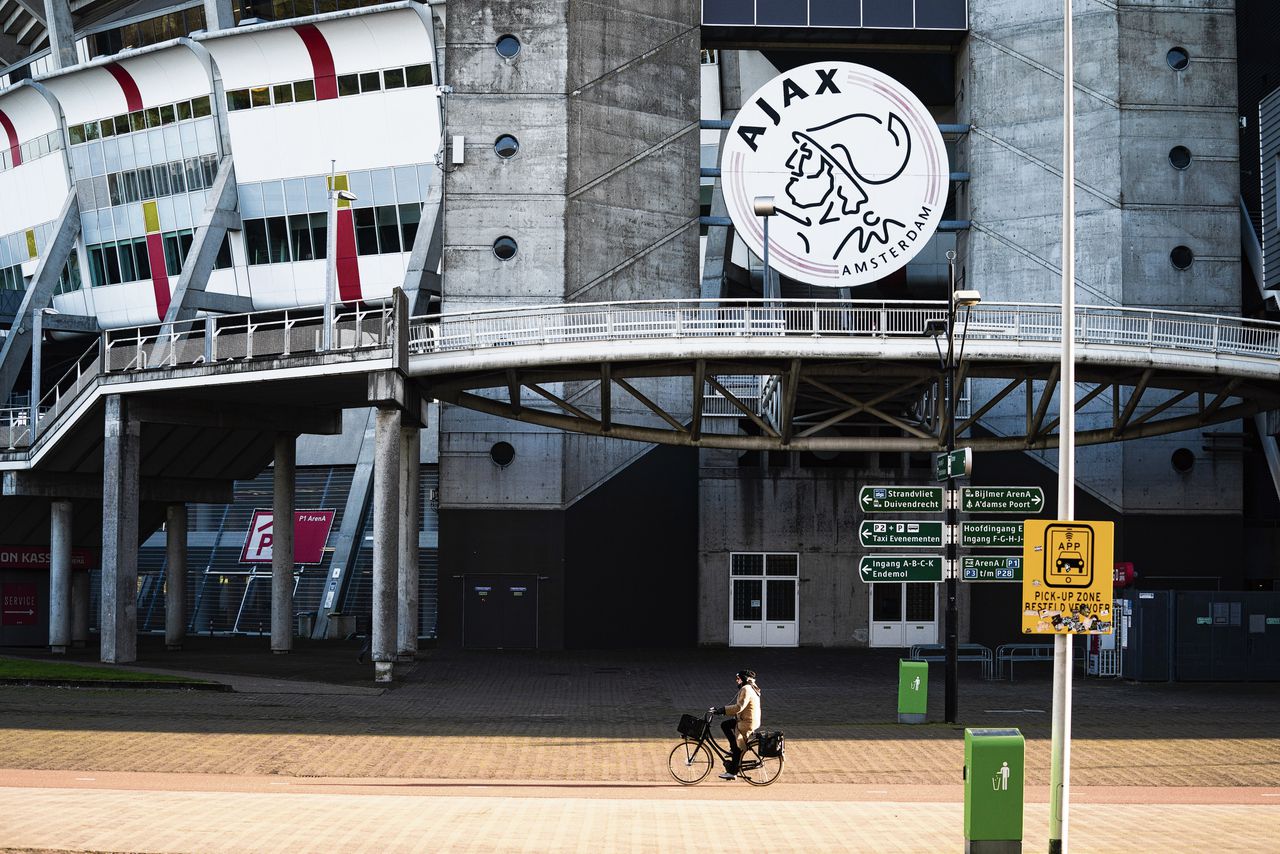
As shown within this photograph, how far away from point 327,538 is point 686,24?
22886 mm

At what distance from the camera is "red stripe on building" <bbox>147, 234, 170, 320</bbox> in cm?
6100

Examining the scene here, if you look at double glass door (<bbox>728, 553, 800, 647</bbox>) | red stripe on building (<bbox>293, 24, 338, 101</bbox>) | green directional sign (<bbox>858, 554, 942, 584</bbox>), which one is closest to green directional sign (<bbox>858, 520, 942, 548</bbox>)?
green directional sign (<bbox>858, 554, 942, 584</bbox>)

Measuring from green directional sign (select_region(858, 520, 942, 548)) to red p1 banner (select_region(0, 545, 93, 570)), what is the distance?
28.3m

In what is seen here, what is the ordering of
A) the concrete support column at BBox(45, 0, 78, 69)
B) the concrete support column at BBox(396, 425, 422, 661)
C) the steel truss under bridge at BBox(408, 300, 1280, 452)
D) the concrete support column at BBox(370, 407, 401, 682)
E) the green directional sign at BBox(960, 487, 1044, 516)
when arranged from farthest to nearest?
the concrete support column at BBox(45, 0, 78, 69) → the concrete support column at BBox(396, 425, 422, 661) → the concrete support column at BBox(370, 407, 401, 682) → the steel truss under bridge at BBox(408, 300, 1280, 452) → the green directional sign at BBox(960, 487, 1044, 516)

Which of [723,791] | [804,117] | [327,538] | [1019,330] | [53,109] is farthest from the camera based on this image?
[53,109]

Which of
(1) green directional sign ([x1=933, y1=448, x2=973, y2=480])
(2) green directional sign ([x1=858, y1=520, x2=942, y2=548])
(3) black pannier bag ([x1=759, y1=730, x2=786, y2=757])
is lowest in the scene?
(3) black pannier bag ([x1=759, y1=730, x2=786, y2=757])

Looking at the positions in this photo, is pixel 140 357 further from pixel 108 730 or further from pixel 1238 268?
pixel 1238 268

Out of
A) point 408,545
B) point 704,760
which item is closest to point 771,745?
point 704,760

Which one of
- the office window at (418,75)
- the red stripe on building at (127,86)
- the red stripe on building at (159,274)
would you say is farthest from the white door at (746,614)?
the red stripe on building at (127,86)

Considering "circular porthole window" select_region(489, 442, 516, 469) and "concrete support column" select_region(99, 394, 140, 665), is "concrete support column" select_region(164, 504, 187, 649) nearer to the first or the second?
"concrete support column" select_region(99, 394, 140, 665)

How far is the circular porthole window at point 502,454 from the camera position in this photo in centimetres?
4553

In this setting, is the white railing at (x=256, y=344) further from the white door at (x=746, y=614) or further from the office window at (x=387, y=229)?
the office window at (x=387, y=229)

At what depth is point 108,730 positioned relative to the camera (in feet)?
79.0

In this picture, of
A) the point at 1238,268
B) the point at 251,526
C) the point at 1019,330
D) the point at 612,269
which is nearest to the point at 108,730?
the point at 1019,330
